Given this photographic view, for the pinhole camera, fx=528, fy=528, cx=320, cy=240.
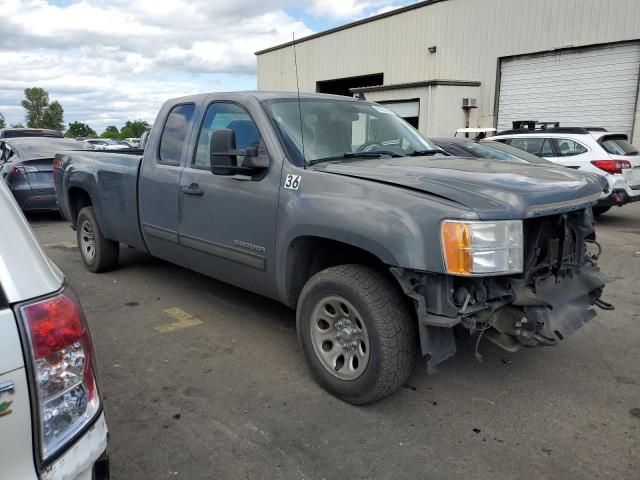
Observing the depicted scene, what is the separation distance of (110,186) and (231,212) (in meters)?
2.11

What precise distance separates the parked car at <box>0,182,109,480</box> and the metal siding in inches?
658

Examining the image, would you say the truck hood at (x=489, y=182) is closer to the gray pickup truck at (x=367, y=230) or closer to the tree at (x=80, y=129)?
the gray pickup truck at (x=367, y=230)

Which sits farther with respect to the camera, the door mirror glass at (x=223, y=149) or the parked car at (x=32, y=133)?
the parked car at (x=32, y=133)

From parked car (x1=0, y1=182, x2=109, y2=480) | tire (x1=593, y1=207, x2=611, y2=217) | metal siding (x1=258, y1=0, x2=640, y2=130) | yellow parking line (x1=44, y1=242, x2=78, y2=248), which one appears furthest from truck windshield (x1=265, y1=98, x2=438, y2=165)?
metal siding (x1=258, y1=0, x2=640, y2=130)

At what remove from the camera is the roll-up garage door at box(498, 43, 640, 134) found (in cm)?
1486

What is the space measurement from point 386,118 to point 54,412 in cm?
367

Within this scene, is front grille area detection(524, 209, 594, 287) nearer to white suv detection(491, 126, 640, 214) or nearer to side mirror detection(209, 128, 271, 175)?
side mirror detection(209, 128, 271, 175)

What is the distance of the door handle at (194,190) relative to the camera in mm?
4172

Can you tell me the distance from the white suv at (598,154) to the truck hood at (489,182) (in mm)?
6329

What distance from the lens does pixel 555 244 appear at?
126 inches

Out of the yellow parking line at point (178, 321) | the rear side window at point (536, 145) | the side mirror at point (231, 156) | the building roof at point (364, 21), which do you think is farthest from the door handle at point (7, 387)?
the building roof at point (364, 21)

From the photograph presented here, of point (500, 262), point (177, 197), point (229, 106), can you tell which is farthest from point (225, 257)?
point (500, 262)

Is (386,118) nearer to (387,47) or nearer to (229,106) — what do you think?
(229,106)

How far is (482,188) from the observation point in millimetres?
2873
